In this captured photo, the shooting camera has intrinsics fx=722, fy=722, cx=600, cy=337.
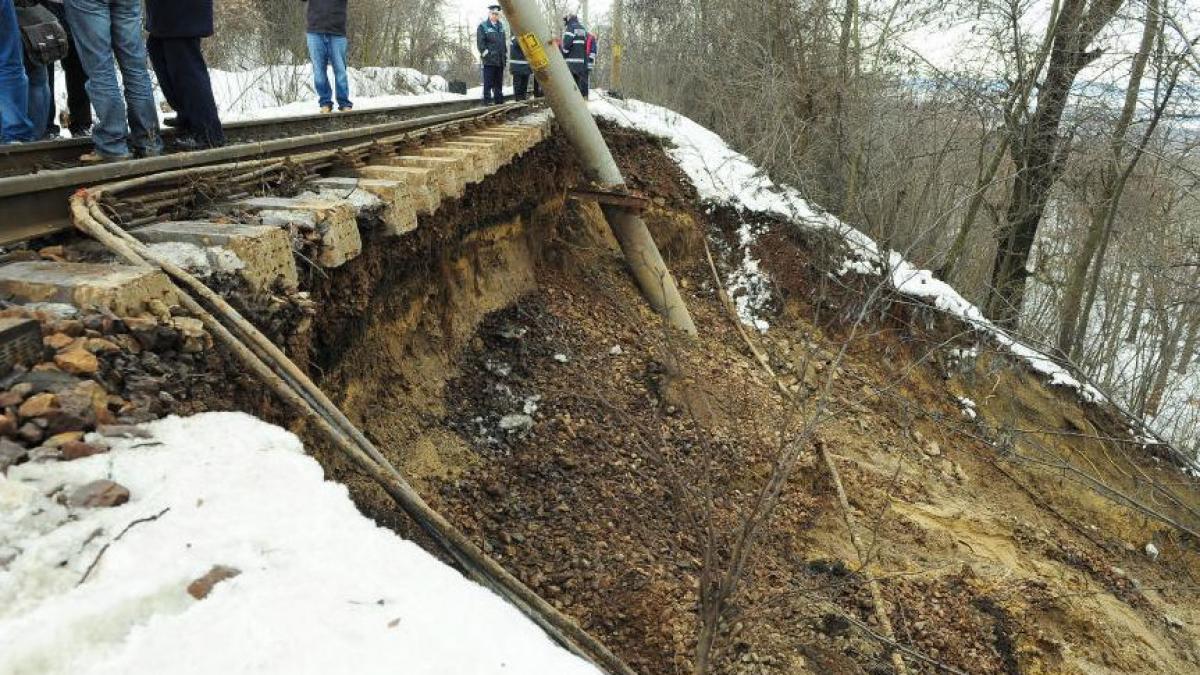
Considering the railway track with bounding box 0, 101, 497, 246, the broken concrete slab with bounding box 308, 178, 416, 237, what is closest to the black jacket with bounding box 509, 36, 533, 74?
the railway track with bounding box 0, 101, 497, 246

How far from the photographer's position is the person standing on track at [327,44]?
838 centimetres

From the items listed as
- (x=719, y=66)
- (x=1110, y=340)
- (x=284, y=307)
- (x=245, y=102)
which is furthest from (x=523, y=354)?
(x=1110, y=340)

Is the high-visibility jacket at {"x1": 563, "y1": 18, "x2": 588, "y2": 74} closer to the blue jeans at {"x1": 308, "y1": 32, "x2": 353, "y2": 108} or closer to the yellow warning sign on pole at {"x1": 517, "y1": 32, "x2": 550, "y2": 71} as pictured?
the blue jeans at {"x1": 308, "y1": 32, "x2": 353, "y2": 108}

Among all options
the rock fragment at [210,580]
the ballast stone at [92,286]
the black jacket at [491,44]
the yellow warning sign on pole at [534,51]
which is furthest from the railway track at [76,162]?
the black jacket at [491,44]

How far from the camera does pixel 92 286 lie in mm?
2264

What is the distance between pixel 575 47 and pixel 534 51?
18.4ft

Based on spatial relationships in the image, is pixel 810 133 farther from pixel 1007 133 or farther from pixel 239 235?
pixel 239 235

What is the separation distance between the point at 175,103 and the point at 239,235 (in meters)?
2.98

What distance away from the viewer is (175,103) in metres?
5.07

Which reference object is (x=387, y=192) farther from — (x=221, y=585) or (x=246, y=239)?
(x=221, y=585)

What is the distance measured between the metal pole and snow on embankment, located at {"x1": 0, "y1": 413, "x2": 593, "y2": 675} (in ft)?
18.0

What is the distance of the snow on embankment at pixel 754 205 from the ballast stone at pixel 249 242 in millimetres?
6994

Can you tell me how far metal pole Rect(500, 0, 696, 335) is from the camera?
676 cm

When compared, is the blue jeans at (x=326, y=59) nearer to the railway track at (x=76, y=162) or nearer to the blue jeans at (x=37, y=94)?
the railway track at (x=76, y=162)
